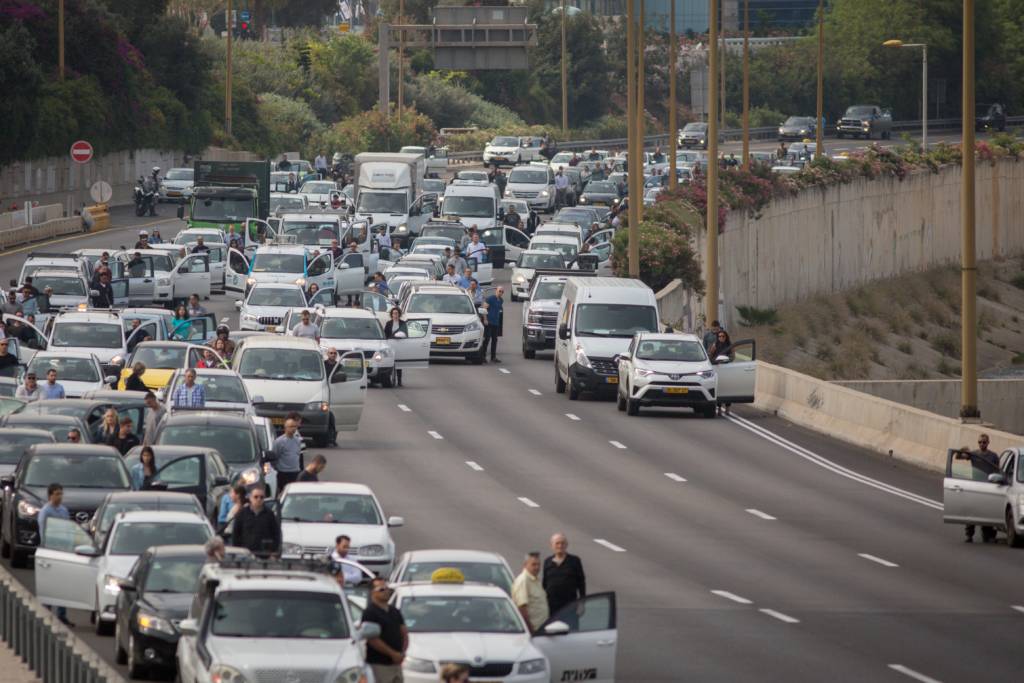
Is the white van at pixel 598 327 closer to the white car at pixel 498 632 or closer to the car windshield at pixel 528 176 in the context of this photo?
the white car at pixel 498 632

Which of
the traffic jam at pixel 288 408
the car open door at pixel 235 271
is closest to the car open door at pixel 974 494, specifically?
the traffic jam at pixel 288 408

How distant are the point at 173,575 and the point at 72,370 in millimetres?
16739

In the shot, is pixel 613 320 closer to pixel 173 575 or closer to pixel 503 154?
pixel 173 575

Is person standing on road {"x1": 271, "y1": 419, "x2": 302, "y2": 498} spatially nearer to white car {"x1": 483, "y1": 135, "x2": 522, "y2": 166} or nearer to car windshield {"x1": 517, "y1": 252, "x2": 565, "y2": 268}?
car windshield {"x1": 517, "y1": 252, "x2": 565, "y2": 268}

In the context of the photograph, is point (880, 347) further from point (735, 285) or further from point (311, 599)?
point (311, 599)

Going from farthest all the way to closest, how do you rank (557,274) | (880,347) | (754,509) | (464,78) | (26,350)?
(464,78)
(880,347)
(557,274)
(26,350)
(754,509)

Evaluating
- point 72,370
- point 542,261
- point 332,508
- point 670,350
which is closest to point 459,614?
point 332,508

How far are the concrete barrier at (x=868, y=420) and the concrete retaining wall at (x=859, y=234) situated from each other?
85.0 ft

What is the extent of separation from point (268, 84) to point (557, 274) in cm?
8319

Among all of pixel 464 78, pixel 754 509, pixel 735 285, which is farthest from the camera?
pixel 464 78

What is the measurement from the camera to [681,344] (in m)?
40.9

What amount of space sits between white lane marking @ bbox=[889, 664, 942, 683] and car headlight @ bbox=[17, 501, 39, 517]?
33.1 ft

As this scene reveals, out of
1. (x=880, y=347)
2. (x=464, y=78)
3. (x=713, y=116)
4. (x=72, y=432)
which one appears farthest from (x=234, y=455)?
(x=464, y=78)

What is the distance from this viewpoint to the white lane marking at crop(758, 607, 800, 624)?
23.1 m
